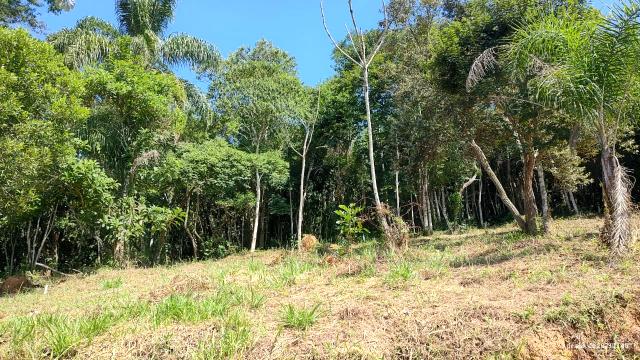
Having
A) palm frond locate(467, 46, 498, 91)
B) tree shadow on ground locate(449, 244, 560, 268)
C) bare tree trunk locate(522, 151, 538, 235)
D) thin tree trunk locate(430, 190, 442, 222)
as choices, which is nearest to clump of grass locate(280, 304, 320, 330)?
tree shadow on ground locate(449, 244, 560, 268)

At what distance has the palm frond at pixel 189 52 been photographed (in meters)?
16.5

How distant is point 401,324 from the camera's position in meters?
3.95

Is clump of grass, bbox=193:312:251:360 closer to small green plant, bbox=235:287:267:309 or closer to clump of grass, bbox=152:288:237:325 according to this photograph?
clump of grass, bbox=152:288:237:325

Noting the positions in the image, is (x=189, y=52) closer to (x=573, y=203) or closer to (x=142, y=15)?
(x=142, y=15)

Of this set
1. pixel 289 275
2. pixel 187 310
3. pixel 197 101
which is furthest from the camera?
pixel 197 101

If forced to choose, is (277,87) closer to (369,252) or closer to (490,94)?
(490,94)

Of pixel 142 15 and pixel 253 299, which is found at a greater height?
pixel 142 15

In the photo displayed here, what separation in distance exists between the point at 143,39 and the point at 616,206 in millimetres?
15118

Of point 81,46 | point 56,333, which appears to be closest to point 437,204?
point 81,46

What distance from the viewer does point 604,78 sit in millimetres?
6137

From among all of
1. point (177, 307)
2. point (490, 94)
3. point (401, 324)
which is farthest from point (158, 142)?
point (401, 324)

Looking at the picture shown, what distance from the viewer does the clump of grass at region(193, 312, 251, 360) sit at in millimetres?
3578

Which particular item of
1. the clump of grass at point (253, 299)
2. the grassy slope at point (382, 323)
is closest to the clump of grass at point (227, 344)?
the grassy slope at point (382, 323)

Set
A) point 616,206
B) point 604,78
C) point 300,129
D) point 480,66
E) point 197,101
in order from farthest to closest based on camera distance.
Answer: point 300,129, point 197,101, point 480,66, point 604,78, point 616,206
